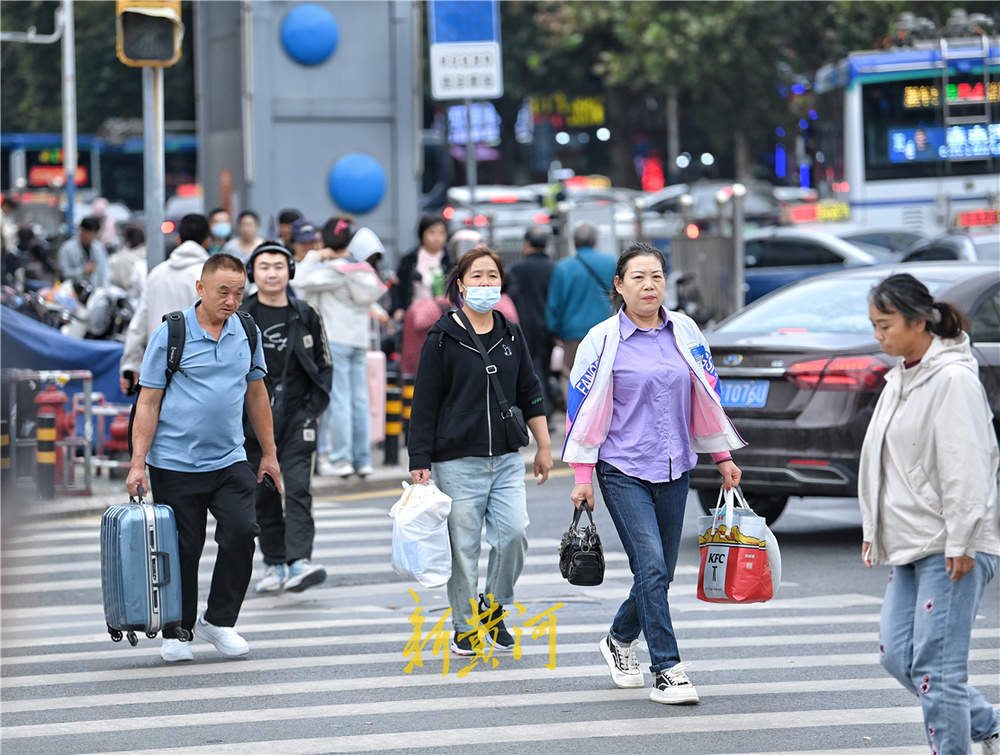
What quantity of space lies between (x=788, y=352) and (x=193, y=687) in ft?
14.7

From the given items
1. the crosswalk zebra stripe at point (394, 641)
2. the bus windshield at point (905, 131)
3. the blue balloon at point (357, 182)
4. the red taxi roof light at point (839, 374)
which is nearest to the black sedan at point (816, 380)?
the red taxi roof light at point (839, 374)

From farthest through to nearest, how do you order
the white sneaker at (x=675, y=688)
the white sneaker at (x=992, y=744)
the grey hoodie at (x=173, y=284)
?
1. the grey hoodie at (x=173, y=284)
2. the white sneaker at (x=675, y=688)
3. the white sneaker at (x=992, y=744)

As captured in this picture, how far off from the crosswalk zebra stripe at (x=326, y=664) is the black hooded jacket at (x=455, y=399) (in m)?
0.97

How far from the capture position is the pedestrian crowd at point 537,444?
17.6ft

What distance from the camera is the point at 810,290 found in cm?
1134

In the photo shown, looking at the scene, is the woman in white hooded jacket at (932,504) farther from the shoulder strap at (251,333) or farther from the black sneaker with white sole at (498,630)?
the shoulder strap at (251,333)

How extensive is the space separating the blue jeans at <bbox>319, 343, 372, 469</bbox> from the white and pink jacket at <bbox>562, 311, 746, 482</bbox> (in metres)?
5.86

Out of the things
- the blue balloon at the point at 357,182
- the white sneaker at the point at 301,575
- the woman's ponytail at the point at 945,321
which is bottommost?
the white sneaker at the point at 301,575

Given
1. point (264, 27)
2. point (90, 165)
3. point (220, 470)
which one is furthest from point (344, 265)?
point (90, 165)

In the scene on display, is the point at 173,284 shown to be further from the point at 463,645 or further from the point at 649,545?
the point at 649,545

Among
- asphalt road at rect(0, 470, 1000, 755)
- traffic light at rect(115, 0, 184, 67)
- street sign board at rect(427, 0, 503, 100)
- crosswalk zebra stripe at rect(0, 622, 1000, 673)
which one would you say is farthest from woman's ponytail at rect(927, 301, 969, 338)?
street sign board at rect(427, 0, 503, 100)

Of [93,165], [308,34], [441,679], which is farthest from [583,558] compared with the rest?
[93,165]

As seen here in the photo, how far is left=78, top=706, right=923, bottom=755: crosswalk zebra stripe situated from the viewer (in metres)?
6.34

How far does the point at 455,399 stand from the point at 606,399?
0.94 meters
